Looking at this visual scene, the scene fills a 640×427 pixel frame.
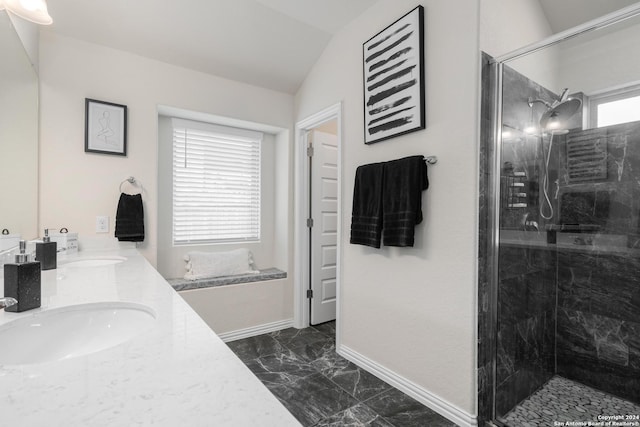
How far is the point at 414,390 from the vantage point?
1.93m

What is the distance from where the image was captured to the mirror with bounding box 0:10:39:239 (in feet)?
4.65

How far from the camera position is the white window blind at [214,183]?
2867 mm

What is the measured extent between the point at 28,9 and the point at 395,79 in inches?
73.0

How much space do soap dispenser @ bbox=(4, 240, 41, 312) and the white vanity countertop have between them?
0.23 ft

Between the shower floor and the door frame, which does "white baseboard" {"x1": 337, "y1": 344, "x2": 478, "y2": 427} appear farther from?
the door frame

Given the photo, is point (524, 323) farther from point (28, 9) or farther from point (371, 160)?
point (28, 9)

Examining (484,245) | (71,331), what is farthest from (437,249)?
(71,331)

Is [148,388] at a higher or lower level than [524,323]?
higher

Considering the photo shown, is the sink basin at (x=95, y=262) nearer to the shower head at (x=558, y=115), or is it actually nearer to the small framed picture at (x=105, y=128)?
the small framed picture at (x=105, y=128)

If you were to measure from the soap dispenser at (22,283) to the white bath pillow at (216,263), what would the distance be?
191 cm

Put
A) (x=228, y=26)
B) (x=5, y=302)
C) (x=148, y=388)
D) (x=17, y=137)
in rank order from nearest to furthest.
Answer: (x=148, y=388) → (x=5, y=302) → (x=17, y=137) → (x=228, y=26)

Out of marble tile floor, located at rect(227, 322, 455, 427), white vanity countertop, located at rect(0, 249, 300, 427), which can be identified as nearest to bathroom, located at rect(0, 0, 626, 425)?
marble tile floor, located at rect(227, 322, 455, 427)

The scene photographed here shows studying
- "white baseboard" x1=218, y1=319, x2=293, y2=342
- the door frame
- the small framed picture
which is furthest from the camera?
the door frame

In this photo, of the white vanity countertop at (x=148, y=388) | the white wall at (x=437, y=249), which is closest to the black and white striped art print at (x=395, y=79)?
the white wall at (x=437, y=249)
